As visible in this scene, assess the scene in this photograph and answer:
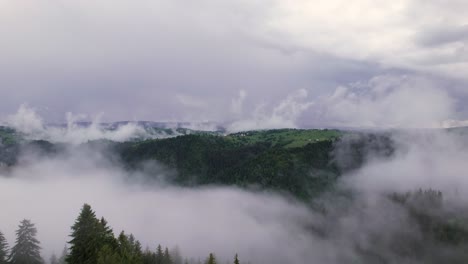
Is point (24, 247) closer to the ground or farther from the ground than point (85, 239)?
closer to the ground

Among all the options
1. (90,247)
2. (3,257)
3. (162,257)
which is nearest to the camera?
(90,247)

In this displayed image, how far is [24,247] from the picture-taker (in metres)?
73.6

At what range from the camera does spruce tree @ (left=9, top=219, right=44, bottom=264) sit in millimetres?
72875

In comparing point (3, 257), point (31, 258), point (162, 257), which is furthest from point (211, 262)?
point (162, 257)

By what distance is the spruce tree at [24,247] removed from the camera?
72.9 meters

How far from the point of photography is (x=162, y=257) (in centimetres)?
16500

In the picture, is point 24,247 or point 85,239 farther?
point 24,247

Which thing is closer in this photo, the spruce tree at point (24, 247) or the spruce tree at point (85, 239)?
the spruce tree at point (85, 239)

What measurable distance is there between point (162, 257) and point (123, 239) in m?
96.0

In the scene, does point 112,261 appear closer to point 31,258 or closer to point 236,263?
point 31,258

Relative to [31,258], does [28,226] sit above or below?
above

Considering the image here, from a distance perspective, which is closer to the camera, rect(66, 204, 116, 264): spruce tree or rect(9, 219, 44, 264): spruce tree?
rect(66, 204, 116, 264): spruce tree

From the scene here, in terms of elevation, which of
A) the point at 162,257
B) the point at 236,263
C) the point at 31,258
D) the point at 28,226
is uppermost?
the point at 28,226

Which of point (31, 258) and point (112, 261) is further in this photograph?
point (31, 258)
